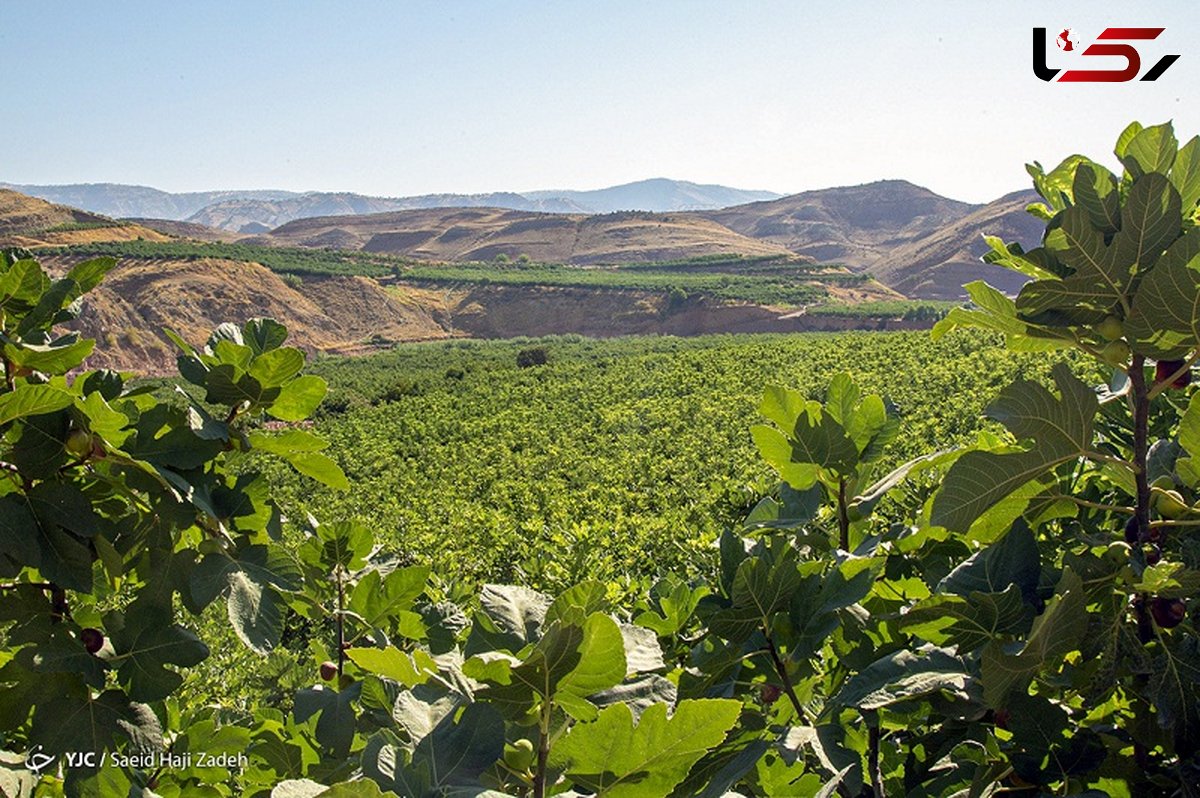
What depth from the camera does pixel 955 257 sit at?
72.8m

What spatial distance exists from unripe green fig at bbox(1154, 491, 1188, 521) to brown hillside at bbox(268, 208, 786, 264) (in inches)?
3382

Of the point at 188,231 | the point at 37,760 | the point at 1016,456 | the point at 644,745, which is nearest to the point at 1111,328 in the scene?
the point at 1016,456

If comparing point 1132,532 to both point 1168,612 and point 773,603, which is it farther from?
point 773,603

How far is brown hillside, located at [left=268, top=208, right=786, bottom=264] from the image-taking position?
9119 centimetres

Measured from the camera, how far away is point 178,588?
1095 mm

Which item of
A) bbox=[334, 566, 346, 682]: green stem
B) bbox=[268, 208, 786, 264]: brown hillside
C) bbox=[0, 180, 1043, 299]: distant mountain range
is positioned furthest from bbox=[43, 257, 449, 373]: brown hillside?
bbox=[334, 566, 346, 682]: green stem

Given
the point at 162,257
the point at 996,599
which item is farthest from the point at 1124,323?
the point at 162,257

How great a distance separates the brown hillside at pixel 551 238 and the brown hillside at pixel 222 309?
36300 millimetres

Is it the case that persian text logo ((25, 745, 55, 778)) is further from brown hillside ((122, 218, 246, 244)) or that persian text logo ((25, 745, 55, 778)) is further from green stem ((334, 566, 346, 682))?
brown hillside ((122, 218, 246, 244))

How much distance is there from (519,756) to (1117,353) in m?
0.76

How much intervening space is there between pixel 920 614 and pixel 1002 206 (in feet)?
322

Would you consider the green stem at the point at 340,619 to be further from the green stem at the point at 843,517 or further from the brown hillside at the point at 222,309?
the brown hillside at the point at 222,309

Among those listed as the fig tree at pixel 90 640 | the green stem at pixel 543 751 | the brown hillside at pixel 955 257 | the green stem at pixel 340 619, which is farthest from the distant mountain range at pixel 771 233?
the green stem at pixel 543 751

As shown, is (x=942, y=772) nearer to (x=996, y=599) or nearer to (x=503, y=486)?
(x=996, y=599)
